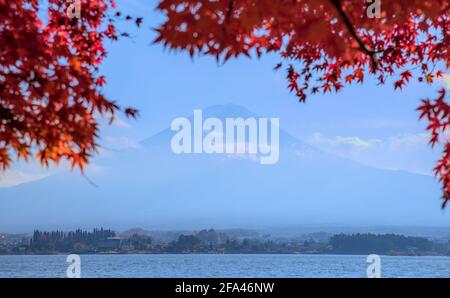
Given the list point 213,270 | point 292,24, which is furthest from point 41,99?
point 213,270

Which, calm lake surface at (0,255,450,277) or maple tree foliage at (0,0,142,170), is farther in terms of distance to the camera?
calm lake surface at (0,255,450,277)

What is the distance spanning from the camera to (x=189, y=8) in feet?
18.4

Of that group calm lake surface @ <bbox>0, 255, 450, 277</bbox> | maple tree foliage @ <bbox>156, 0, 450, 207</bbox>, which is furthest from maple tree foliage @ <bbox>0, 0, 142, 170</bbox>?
calm lake surface @ <bbox>0, 255, 450, 277</bbox>

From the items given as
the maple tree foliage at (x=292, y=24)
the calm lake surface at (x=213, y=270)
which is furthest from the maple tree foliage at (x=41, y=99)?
the calm lake surface at (x=213, y=270)

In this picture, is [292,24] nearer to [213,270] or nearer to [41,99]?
[41,99]

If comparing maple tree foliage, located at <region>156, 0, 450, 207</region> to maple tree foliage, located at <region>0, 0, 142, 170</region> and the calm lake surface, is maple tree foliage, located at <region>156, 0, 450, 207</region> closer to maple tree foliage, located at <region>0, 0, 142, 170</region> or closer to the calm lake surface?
maple tree foliage, located at <region>0, 0, 142, 170</region>

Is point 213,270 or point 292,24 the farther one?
point 213,270

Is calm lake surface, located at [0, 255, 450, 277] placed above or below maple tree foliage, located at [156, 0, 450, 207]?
below

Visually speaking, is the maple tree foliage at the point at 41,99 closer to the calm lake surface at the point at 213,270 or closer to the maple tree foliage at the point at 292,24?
the maple tree foliage at the point at 292,24

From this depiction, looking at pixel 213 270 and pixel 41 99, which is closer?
pixel 41 99

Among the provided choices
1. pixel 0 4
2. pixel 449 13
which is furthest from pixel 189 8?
pixel 449 13
